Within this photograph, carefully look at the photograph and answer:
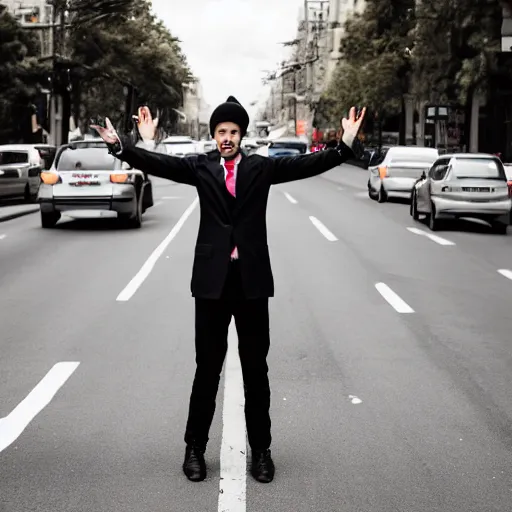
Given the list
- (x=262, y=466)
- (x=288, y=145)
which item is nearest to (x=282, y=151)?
(x=288, y=145)

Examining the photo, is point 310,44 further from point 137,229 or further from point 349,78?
point 137,229

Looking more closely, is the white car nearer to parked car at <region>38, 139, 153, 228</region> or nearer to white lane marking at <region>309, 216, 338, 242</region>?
white lane marking at <region>309, 216, 338, 242</region>

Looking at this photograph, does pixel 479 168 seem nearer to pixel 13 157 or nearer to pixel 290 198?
pixel 290 198

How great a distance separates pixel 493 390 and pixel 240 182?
9.21 feet

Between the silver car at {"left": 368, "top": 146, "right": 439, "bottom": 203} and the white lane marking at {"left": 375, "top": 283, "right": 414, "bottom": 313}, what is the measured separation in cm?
1512

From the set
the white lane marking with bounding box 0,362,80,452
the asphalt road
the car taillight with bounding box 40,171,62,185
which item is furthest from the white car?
the white lane marking with bounding box 0,362,80,452

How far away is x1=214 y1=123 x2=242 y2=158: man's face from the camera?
4.56 meters

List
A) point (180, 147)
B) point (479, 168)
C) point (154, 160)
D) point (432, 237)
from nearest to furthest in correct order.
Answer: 1. point (154, 160)
2. point (432, 237)
3. point (479, 168)
4. point (180, 147)

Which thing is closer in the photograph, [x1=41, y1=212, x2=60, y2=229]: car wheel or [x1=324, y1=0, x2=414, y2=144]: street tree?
[x1=41, y1=212, x2=60, y2=229]: car wheel

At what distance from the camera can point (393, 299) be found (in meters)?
10.4

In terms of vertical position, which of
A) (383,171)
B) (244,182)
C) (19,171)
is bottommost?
(19,171)

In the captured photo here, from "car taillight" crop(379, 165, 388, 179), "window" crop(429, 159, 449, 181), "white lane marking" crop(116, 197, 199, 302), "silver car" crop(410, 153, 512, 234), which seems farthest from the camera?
"car taillight" crop(379, 165, 388, 179)

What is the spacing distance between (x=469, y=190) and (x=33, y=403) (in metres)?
14.0

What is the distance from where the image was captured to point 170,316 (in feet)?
30.5
